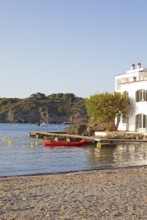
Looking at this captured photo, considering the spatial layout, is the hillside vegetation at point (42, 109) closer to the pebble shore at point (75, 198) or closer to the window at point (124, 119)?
the window at point (124, 119)

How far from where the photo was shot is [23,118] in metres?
185

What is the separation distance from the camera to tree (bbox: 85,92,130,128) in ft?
161

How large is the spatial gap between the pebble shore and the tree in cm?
3198

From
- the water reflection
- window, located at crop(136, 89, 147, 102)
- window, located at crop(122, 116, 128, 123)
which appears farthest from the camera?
window, located at crop(122, 116, 128, 123)

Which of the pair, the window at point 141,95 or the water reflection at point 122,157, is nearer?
the water reflection at point 122,157

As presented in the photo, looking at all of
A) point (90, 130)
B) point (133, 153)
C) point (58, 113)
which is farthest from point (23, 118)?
point (133, 153)

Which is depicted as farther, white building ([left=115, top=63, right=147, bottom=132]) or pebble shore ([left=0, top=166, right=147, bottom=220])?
white building ([left=115, top=63, right=147, bottom=132])

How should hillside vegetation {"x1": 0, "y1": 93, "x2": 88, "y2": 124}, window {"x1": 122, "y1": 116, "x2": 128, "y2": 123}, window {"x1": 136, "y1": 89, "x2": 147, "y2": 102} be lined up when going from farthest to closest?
hillside vegetation {"x1": 0, "y1": 93, "x2": 88, "y2": 124} < window {"x1": 122, "y1": 116, "x2": 128, "y2": 123} < window {"x1": 136, "y1": 89, "x2": 147, "y2": 102}

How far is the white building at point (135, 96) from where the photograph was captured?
4684 cm

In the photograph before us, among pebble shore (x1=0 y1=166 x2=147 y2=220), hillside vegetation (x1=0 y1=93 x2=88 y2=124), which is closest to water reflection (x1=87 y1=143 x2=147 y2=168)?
pebble shore (x1=0 y1=166 x2=147 y2=220)

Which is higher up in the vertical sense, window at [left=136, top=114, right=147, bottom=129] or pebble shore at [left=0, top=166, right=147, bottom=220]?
window at [left=136, top=114, right=147, bottom=129]

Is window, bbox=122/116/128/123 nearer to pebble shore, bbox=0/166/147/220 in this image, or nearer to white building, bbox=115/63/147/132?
white building, bbox=115/63/147/132

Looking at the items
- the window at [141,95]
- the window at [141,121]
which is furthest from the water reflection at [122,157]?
the window at [141,95]

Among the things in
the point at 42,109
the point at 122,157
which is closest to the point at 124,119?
the point at 122,157
